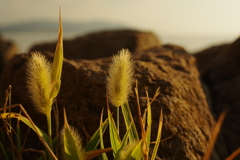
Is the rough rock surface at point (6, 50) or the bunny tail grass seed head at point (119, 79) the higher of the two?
the rough rock surface at point (6, 50)

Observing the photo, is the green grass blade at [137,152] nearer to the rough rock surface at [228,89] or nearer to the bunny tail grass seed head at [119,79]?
the bunny tail grass seed head at [119,79]

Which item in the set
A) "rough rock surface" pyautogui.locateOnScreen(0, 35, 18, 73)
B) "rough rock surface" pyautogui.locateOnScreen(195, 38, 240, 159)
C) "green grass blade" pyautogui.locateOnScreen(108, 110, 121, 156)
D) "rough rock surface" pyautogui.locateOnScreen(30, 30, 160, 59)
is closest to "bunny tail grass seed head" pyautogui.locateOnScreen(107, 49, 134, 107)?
"green grass blade" pyautogui.locateOnScreen(108, 110, 121, 156)

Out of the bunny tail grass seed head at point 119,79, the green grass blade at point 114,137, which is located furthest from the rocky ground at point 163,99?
the bunny tail grass seed head at point 119,79

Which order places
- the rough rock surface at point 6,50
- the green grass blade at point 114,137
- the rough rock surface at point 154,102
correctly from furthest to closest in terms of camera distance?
the rough rock surface at point 6,50, the rough rock surface at point 154,102, the green grass blade at point 114,137

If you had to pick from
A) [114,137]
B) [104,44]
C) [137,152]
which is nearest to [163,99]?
[114,137]

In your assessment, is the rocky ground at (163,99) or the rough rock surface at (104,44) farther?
the rough rock surface at (104,44)
